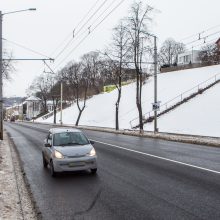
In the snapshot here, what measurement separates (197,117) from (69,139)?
33.4 meters

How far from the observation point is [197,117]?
46.0 m

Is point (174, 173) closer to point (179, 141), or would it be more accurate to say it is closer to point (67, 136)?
point (67, 136)

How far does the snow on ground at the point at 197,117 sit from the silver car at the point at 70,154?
26.0m

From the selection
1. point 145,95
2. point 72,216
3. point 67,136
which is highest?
point 145,95

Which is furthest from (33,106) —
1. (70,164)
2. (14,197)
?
(14,197)

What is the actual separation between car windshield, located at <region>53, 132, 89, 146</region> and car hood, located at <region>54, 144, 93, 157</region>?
0.46 meters

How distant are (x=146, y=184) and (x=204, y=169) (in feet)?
11.1

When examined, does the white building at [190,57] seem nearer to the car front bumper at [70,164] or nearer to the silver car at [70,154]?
the silver car at [70,154]

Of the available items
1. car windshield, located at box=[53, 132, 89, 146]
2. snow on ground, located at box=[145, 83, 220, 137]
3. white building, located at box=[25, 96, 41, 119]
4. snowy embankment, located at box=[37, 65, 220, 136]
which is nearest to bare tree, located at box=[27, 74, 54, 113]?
white building, located at box=[25, 96, 41, 119]

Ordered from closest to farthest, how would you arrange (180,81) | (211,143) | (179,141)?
(211,143) < (179,141) < (180,81)

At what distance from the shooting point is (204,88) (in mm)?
55938

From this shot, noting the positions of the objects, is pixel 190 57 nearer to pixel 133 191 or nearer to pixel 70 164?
pixel 70 164

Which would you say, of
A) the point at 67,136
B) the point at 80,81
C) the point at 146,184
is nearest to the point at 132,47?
the point at 67,136

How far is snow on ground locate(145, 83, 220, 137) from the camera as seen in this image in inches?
1646
